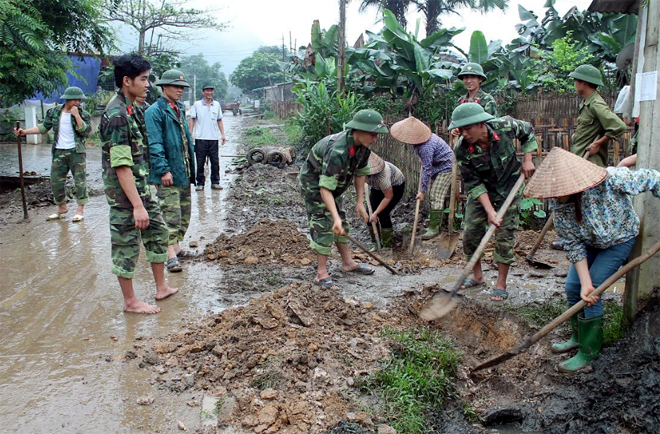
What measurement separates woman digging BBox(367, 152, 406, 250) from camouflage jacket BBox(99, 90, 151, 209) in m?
2.45

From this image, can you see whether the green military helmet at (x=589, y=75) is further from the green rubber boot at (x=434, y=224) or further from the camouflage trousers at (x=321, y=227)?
the camouflage trousers at (x=321, y=227)

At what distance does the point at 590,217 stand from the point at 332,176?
6.97ft

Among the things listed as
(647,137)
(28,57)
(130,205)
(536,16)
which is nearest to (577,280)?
(647,137)

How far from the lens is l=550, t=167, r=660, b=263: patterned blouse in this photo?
304 centimetres

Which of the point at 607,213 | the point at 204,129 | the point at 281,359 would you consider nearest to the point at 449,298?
the point at 607,213

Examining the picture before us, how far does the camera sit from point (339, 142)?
183 inches

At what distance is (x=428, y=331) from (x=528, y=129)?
196 cm

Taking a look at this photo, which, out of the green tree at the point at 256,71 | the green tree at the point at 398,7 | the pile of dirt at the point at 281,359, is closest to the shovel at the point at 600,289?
the pile of dirt at the point at 281,359

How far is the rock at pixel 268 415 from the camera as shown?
9.30 ft

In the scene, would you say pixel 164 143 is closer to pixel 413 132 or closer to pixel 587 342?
A: pixel 413 132

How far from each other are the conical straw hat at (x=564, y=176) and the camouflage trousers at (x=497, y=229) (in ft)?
4.90

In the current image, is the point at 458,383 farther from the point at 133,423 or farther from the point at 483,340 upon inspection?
the point at 133,423

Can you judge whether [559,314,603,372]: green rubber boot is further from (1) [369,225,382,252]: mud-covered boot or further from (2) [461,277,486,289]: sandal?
(1) [369,225,382,252]: mud-covered boot

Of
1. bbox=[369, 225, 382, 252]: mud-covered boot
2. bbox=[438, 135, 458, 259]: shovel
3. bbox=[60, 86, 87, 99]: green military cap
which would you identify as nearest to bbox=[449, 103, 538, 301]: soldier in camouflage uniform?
bbox=[438, 135, 458, 259]: shovel
